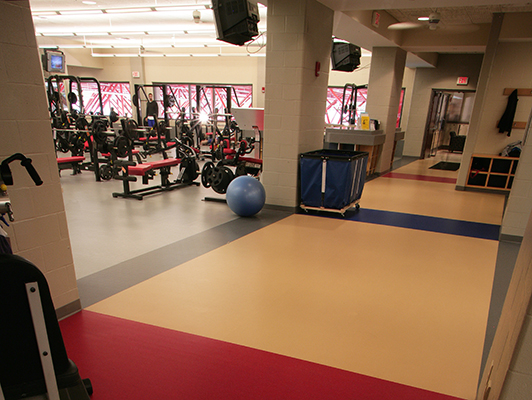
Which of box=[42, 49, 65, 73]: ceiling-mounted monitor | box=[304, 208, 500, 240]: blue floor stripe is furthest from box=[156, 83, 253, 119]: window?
box=[304, 208, 500, 240]: blue floor stripe

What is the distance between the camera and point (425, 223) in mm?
5152

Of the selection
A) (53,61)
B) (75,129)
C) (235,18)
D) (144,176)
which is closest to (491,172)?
(235,18)

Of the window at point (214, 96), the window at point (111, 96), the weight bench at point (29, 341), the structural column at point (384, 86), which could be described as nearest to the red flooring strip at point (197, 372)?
the weight bench at point (29, 341)

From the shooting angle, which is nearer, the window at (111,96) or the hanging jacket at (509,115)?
the hanging jacket at (509,115)

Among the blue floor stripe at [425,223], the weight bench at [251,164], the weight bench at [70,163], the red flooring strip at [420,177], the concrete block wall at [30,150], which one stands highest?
the concrete block wall at [30,150]

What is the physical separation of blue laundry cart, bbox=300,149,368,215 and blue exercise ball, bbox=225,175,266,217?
75cm

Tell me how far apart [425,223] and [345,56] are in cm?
470

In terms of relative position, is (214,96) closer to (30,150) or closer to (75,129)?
(75,129)

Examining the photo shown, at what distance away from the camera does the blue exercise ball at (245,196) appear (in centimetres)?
494

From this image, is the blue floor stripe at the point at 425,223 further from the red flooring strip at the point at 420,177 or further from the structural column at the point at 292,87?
the red flooring strip at the point at 420,177

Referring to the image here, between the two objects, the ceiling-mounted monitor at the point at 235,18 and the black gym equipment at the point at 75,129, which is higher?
the ceiling-mounted monitor at the point at 235,18

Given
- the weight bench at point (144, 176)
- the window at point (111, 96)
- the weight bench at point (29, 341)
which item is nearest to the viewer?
the weight bench at point (29, 341)

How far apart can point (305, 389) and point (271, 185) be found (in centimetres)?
378

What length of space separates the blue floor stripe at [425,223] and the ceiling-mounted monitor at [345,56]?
4.08 metres
